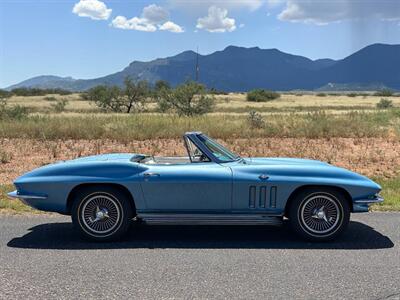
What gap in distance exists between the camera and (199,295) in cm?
399

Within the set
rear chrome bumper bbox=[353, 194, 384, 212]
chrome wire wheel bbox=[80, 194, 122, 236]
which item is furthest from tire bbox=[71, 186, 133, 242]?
rear chrome bumper bbox=[353, 194, 384, 212]

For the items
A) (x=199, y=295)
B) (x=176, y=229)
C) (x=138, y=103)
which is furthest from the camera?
(x=138, y=103)

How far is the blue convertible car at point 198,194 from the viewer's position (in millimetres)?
5480

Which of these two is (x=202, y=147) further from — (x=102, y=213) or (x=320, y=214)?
(x=320, y=214)

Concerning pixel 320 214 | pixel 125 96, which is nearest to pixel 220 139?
pixel 320 214

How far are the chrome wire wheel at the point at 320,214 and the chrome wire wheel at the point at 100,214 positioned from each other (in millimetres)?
2125

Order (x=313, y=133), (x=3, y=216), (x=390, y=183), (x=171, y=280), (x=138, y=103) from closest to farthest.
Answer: (x=171, y=280)
(x=3, y=216)
(x=390, y=183)
(x=313, y=133)
(x=138, y=103)

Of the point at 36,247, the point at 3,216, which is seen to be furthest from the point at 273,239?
the point at 3,216

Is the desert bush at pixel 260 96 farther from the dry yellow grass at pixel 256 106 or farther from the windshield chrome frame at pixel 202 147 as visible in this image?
the windshield chrome frame at pixel 202 147

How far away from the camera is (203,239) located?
584cm

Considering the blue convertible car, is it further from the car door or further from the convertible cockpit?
the convertible cockpit

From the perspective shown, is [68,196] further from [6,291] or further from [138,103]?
[138,103]

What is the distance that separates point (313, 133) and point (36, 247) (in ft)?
39.6

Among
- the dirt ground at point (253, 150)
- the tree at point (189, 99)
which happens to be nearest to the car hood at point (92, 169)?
the dirt ground at point (253, 150)
